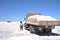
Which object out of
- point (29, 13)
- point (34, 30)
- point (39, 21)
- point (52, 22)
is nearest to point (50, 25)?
point (52, 22)

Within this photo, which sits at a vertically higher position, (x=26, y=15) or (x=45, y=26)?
(x=26, y=15)

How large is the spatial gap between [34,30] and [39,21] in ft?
10.5

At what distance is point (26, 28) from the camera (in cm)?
3036

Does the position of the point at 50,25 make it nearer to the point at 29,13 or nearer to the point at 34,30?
the point at 34,30

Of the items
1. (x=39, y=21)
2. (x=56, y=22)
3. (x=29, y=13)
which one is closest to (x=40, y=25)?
(x=39, y=21)

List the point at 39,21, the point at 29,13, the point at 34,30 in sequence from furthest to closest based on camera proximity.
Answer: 1. the point at 29,13
2. the point at 34,30
3. the point at 39,21

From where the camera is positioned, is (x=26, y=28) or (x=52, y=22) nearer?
(x=52, y=22)

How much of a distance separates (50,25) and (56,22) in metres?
0.82

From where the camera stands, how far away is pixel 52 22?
1986 centimetres

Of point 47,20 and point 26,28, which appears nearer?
point 47,20

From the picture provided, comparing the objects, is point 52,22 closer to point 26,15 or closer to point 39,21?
point 39,21

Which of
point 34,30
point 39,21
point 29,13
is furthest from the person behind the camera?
point 29,13

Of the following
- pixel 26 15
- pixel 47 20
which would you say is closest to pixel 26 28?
pixel 26 15

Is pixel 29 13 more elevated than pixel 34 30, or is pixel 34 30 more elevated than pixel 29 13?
pixel 29 13
